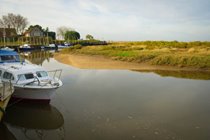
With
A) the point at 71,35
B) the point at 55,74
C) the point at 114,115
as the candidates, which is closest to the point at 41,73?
the point at 114,115

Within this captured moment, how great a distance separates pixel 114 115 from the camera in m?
12.2

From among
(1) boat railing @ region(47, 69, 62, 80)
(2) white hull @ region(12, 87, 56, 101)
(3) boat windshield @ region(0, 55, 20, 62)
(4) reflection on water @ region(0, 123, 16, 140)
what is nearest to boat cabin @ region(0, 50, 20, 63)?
(3) boat windshield @ region(0, 55, 20, 62)

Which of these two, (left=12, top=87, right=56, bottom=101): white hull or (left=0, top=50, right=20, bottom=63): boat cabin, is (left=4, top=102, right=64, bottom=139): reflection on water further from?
(left=0, top=50, right=20, bottom=63): boat cabin

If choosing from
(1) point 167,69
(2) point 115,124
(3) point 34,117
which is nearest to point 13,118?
(3) point 34,117

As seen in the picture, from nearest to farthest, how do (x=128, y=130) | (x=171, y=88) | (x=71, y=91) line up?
(x=128, y=130) → (x=71, y=91) → (x=171, y=88)

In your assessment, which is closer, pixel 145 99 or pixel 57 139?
pixel 57 139

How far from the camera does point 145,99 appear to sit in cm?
1525

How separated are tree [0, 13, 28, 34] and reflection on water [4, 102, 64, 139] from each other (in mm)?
85987

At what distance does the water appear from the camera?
394 inches

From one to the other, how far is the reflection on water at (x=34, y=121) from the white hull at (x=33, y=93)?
0.56 metres

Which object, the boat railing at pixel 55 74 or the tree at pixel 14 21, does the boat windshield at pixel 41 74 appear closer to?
the boat railing at pixel 55 74

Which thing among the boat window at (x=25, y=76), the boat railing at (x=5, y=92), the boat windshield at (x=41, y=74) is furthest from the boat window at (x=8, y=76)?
the boat railing at (x=5, y=92)

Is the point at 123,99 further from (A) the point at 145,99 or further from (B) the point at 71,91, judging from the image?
(B) the point at 71,91

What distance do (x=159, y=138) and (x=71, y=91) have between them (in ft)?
Result: 30.2
